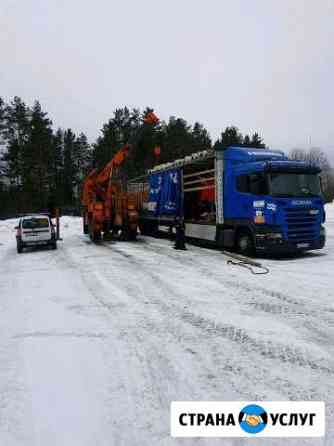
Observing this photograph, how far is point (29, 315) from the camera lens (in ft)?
20.9

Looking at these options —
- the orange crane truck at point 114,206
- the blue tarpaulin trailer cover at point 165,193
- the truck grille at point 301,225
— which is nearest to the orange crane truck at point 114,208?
the orange crane truck at point 114,206

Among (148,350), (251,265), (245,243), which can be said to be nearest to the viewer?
(148,350)

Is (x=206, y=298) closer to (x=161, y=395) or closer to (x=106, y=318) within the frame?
(x=106, y=318)

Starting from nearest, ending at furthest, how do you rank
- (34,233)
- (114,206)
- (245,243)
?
(245,243), (34,233), (114,206)

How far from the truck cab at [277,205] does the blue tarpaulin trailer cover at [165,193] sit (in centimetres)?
432

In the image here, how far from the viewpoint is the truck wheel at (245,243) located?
12633mm

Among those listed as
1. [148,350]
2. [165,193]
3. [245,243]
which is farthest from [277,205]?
[148,350]

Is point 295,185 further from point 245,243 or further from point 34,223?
point 34,223

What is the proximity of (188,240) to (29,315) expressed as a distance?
12396 mm

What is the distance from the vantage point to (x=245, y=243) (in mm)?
12781

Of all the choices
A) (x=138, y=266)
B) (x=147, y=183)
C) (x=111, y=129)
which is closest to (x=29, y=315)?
(x=138, y=266)

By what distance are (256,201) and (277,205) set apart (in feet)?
2.40

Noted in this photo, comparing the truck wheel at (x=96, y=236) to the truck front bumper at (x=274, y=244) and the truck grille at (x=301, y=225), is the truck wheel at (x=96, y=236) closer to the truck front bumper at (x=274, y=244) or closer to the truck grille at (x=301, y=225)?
the truck front bumper at (x=274, y=244)

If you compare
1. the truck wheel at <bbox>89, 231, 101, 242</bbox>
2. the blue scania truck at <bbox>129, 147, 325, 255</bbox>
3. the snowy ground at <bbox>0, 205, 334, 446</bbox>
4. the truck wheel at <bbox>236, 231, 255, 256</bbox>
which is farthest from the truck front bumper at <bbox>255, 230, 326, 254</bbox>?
the truck wheel at <bbox>89, 231, 101, 242</bbox>
